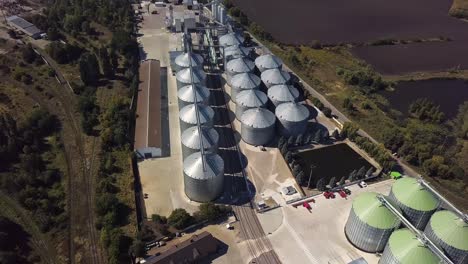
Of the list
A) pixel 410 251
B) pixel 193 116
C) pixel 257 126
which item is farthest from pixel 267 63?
pixel 410 251

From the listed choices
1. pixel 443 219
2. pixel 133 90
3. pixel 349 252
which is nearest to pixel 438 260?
pixel 443 219

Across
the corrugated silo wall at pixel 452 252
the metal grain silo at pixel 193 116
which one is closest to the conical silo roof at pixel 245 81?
the metal grain silo at pixel 193 116

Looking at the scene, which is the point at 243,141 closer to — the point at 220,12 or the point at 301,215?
the point at 301,215

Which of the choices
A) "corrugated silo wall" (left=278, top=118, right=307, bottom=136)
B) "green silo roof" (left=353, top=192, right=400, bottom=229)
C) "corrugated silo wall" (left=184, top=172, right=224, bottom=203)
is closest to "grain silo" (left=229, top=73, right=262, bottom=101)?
"corrugated silo wall" (left=278, top=118, right=307, bottom=136)

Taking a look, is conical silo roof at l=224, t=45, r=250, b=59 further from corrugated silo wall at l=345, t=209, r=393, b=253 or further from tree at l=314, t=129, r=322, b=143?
corrugated silo wall at l=345, t=209, r=393, b=253

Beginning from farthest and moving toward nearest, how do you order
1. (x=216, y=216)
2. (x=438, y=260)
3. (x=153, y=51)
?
(x=153, y=51), (x=216, y=216), (x=438, y=260)

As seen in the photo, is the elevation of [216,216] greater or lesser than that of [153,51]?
lesser

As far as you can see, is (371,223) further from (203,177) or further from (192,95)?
(192,95)
